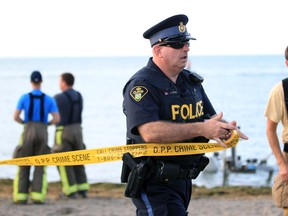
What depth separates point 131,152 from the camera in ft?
18.8

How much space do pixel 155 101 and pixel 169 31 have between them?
1.74 feet

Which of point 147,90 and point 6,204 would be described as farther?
point 6,204

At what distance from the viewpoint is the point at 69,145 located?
40.4 ft

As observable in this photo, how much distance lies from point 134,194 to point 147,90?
740 mm

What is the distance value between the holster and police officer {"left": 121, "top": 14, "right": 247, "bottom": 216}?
0.05 meters

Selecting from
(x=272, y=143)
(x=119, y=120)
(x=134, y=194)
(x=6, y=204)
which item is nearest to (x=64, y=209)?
(x=6, y=204)

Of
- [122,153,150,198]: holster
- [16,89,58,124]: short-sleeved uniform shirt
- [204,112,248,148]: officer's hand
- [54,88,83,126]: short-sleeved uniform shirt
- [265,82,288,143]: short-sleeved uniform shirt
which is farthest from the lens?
[54,88,83,126]: short-sleeved uniform shirt

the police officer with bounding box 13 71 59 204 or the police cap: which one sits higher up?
the police cap

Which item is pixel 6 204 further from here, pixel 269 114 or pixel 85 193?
pixel 269 114

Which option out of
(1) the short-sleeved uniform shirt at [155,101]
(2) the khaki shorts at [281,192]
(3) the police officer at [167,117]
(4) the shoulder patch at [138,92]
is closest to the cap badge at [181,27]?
(3) the police officer at [167,117]

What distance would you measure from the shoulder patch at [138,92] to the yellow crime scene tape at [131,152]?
0.33 metres

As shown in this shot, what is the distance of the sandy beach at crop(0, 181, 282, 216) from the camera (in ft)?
35.1

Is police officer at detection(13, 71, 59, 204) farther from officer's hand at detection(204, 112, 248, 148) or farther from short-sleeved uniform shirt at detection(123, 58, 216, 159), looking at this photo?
officer's hand at detection(204, 112, 248, 148)

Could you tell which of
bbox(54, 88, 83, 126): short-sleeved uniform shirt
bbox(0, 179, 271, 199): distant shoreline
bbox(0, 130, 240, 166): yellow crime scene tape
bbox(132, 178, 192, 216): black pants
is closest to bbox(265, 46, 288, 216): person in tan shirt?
bbox(0, 130, 240, 166): yellow crime scene tape
